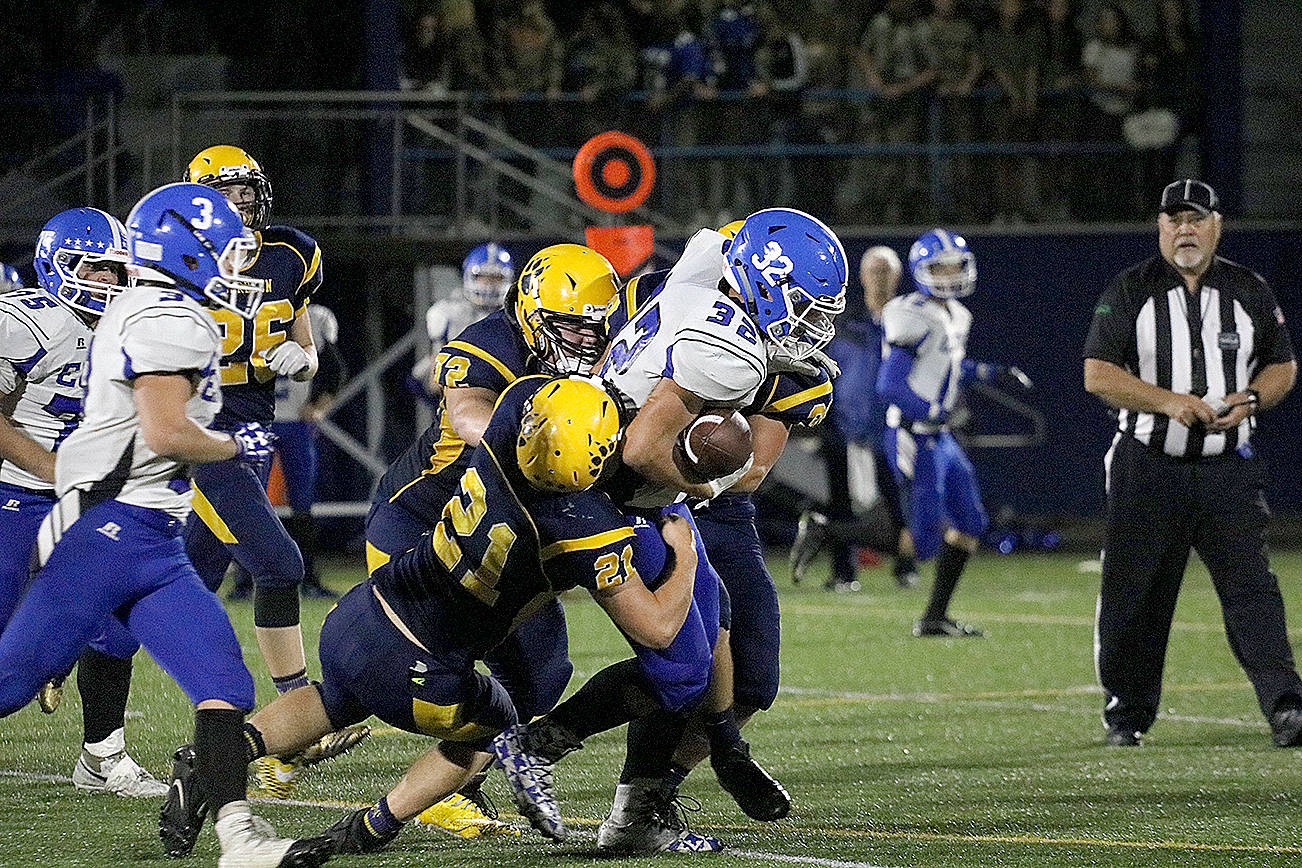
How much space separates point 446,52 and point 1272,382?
32.4 ft

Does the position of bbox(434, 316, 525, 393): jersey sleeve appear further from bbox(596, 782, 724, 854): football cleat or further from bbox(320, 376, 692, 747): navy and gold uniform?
bbox(596, 782, 724, 854): football cleat

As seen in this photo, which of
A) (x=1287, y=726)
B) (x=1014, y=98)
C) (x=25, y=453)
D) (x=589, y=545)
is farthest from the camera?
(x=1014, y=98)

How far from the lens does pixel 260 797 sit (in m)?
5.43

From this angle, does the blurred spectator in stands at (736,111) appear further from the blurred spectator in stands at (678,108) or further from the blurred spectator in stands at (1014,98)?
the blurred spectator in stands at (1014,98)

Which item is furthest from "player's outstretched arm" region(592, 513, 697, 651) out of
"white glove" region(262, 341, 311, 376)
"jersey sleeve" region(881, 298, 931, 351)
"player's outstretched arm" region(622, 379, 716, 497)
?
"jersey sleeve" region(881, 298, 931, 351)

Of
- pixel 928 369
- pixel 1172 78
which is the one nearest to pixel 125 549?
pixel 928 369

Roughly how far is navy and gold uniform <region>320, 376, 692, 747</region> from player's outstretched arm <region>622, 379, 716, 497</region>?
14cm

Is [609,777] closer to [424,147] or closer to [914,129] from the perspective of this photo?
[424,147]

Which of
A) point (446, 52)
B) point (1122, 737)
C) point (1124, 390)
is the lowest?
point (1122, 737)

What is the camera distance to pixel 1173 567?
6.75 m

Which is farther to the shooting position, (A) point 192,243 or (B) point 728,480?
(B) point 728,480

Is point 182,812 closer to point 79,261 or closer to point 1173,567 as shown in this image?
point 79,261

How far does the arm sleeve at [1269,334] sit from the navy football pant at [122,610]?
3.91 meters

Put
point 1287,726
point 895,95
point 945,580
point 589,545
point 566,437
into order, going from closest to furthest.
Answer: point 566,437
point 589,545
point 1287,726
point 945,580
point 895,95
